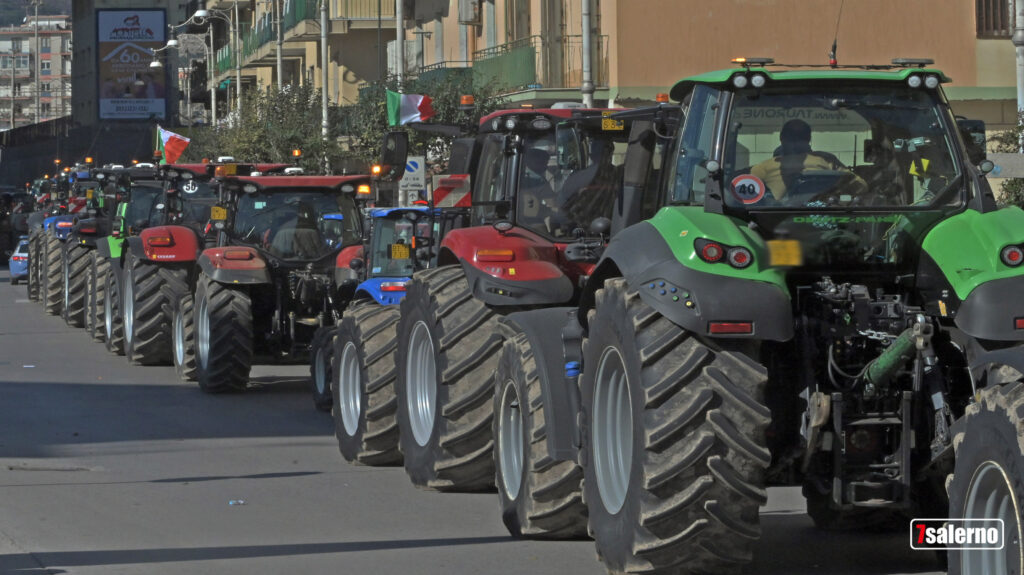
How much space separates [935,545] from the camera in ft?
24.3

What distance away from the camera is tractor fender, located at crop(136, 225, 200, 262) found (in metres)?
19.2

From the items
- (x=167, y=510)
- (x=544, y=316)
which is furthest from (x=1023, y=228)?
(x=167, y=510)

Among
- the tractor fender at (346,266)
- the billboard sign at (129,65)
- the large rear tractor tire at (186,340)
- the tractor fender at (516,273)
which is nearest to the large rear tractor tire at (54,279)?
the large rear tractor tire at (186,340)

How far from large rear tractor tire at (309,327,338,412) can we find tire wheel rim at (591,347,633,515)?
702 cm

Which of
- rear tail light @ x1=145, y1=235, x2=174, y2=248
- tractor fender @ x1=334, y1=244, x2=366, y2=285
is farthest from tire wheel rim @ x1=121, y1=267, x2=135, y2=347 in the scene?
tractor fender @ x1=334, y1=244, x2=366, y2=285

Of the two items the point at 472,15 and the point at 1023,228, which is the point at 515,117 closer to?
the point at 1023,228

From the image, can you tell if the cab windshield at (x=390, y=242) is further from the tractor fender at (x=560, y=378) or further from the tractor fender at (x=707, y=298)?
the tractor fender at (x=707, y=298)

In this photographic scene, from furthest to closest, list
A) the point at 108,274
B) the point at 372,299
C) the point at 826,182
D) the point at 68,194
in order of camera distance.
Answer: the point at 68,194, the point at 108,274, the point at 372,299, the point at 826,182

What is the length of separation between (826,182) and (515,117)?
11.1 feet

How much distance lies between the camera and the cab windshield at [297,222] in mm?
17453

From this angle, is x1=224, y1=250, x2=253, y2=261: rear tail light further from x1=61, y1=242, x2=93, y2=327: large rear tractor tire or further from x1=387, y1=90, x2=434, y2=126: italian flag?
x1=61, y1=242, x2=93, y2=327: large rear tractor tire

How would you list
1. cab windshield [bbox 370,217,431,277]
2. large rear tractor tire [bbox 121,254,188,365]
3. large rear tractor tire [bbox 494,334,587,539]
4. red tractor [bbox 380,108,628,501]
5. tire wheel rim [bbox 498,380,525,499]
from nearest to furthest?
large rear tractor tire [bbox 494,334,587,539] < tire wheel rim [bbox 498,380,525,499] < red tractor [bbox 380,108,628,501] < cab windshield [bbox 370,217,431,277] < large rear tractor tire [bbox 121,254,188,365]

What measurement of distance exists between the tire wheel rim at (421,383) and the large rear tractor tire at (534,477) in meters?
1.67

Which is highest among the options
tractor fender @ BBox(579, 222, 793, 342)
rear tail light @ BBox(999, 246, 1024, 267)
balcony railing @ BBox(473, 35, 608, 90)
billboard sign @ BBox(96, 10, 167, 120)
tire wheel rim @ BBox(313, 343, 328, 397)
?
billboard sign @ BBox(96, 10, 167, 120)
